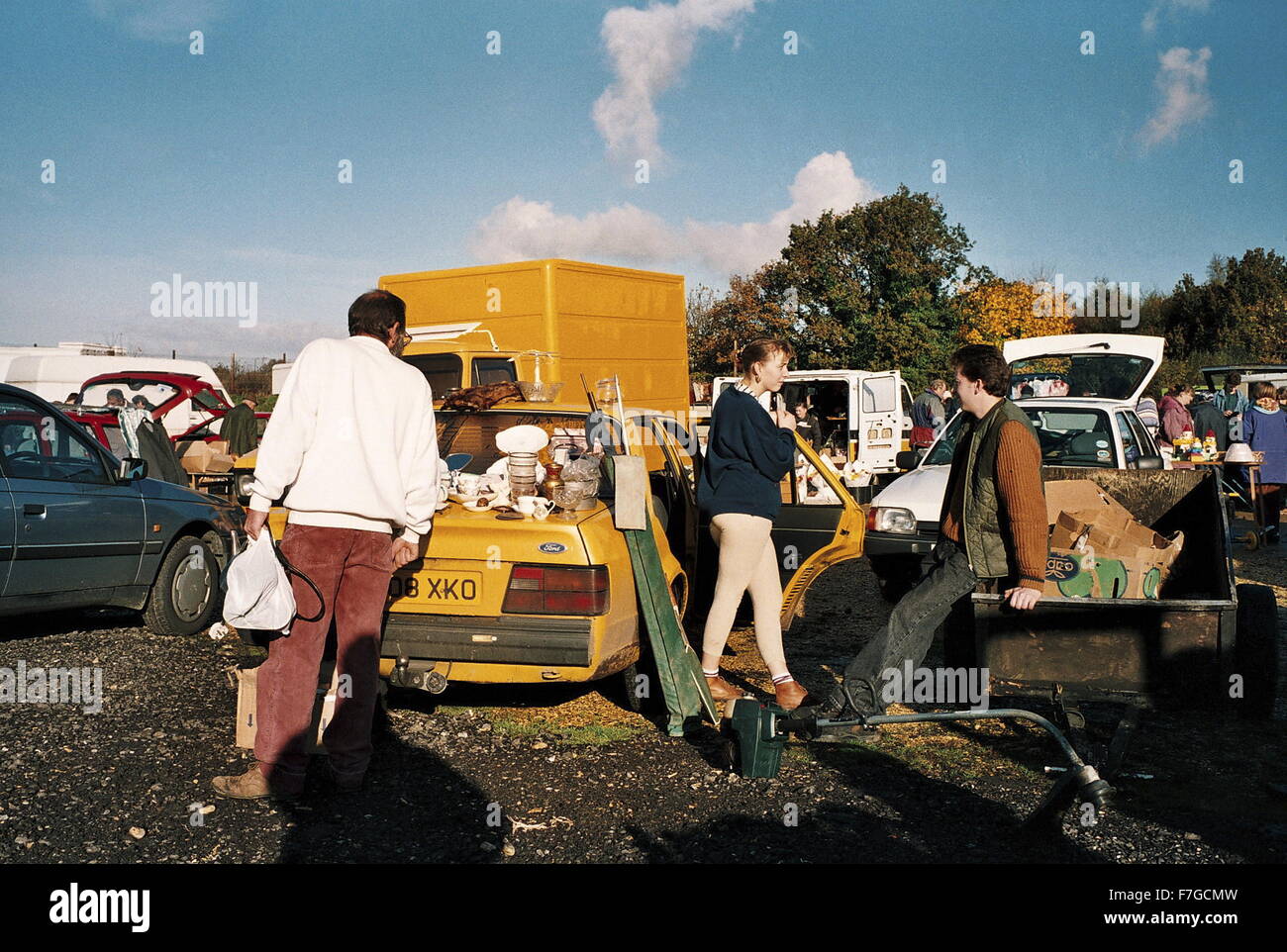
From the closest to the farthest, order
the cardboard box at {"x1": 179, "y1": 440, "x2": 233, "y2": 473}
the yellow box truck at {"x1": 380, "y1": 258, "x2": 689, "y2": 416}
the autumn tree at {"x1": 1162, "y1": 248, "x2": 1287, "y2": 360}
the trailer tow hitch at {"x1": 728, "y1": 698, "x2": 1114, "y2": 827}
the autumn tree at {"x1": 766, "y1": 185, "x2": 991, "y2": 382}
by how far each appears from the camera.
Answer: the trailer tow hitch at {"x1": 728, "y1": 698, "x2": 1114, "y2": 827}
the yellow box truck at {"x1": 380, "y1": 258, "x2": 689, "y2": 416}
the cardboard box at {"x1": 179, "y1": 440, "x2": 233, "y2": 473}
the autumn tree at {"x1": 766, "y1": 185, "x2": 991, "y2": 382}
the autumn tree at {"x1": 1162, "y1": 248, "x2": 1287, "y2": 360}

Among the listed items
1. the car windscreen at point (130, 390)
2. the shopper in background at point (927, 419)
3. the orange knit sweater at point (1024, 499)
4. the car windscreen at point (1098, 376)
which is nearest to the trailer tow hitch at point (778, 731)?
the orange knit sweater at point (1024, 499)

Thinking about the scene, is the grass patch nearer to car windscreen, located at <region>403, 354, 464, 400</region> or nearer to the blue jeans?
the blue jeans

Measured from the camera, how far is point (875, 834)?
13.2 ft

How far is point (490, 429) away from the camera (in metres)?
6.15

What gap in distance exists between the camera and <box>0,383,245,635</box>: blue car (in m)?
6.39

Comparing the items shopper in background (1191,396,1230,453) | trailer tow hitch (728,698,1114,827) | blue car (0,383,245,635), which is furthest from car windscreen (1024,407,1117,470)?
blue car (0,383,245,635)

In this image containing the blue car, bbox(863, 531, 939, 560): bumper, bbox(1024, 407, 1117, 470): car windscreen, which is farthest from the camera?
bbox(1024, 407, 1117, 470): car windscreen

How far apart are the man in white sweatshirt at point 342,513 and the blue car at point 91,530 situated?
2858 mm

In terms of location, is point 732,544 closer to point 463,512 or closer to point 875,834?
point 463,512

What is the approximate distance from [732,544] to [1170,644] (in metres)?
1.93

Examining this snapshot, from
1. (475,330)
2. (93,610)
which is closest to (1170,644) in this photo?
(93,610)

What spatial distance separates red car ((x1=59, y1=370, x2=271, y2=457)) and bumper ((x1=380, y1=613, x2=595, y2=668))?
36.0 feet

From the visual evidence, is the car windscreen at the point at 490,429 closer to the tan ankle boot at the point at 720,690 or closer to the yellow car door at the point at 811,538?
the yellow car door at the point at 811,538

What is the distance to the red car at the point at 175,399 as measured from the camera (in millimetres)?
16453
